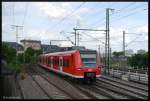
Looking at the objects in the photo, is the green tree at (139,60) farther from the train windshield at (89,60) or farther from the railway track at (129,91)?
the railway track at (129,91)

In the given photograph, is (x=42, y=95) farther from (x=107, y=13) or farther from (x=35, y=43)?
(x=35, y=43)

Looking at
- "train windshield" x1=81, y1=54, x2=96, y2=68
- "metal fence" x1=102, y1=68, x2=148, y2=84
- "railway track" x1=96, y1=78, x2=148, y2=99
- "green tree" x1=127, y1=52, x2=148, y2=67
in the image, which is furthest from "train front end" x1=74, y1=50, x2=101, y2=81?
"green tree" x1=127, y1=52, x2=148, y2=67

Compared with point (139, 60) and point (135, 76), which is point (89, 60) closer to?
point (135, 76)

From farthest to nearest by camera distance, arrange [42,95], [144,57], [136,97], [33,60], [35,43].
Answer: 1. [35,43]
2. [33,60]
3. [144,57]
4. [42,95]
5. [136,97]

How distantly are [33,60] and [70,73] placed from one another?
75.3 metres

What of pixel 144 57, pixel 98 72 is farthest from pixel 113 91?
pixel 144 57

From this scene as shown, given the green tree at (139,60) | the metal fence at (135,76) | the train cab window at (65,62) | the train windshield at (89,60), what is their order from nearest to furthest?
the train windshield at (89,60) < the metal fence at (135,76) < the train cab window at (65,62) < the green tree at (139,60)

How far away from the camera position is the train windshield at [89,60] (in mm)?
30188

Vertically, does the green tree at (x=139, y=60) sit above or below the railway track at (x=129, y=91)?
above

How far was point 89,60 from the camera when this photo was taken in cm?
3036

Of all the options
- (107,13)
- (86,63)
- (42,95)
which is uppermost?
(107,13)

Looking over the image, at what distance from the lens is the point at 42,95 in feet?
75.1

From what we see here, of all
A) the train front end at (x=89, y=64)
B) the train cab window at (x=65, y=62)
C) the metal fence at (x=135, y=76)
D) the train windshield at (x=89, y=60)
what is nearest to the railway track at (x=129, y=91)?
the train front end at (x=89, y=64)

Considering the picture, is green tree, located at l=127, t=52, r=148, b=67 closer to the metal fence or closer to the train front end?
the metal fence
